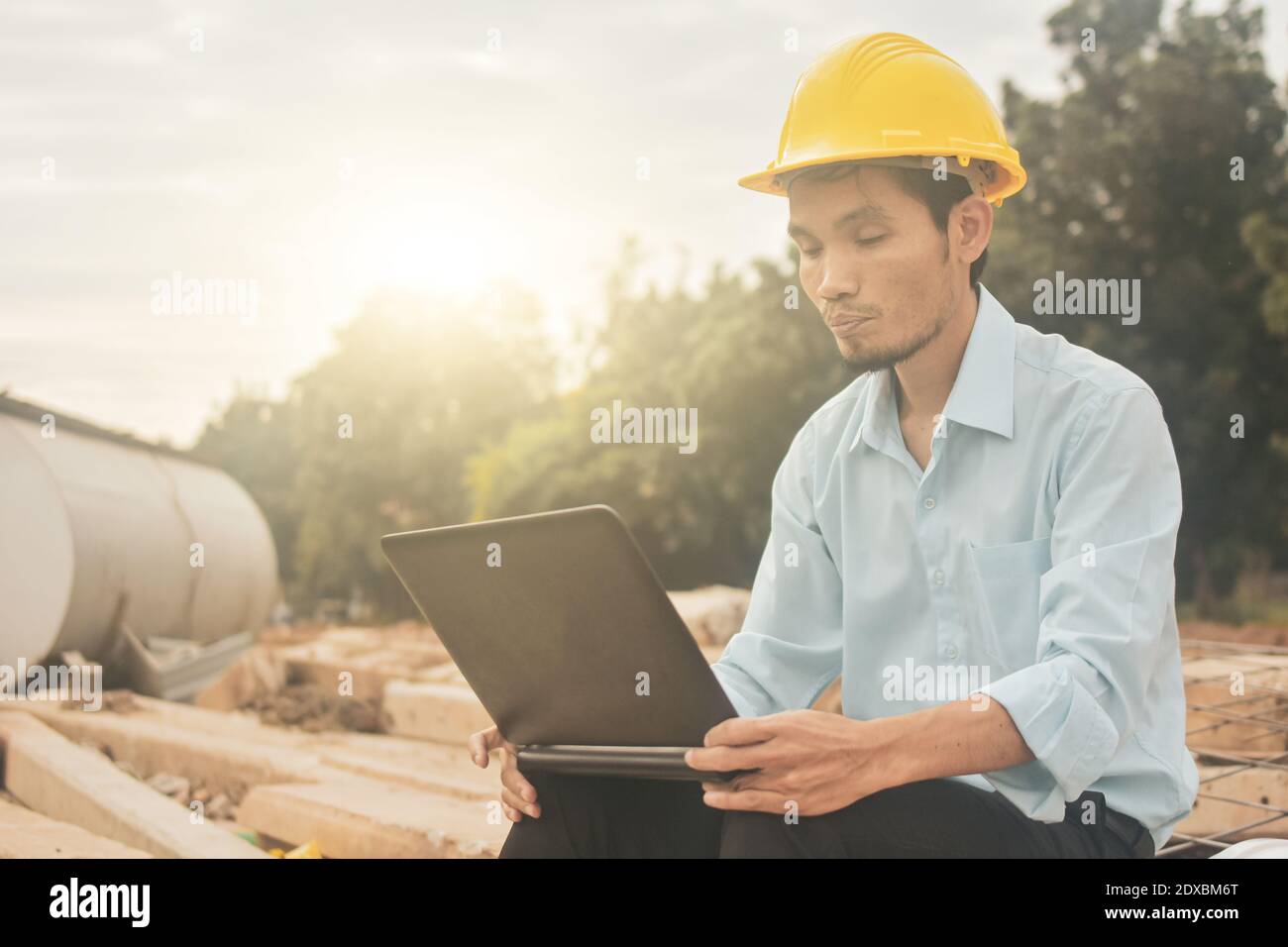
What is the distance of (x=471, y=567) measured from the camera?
2.15 meters

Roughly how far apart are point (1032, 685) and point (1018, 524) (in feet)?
1.61

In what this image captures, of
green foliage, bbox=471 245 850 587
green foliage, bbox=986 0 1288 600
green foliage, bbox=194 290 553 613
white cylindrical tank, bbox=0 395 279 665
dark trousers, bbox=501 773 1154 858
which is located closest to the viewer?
dark trousers, bbox=501 773 1154 858

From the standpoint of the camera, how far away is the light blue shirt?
2.05 m

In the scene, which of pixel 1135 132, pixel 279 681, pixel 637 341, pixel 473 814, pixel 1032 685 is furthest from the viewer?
pixel 637 341

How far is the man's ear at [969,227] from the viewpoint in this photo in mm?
2529

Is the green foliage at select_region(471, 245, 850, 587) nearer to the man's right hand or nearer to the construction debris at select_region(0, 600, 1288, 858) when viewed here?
the construction debris at select_region(0, 600, 1288, 858)

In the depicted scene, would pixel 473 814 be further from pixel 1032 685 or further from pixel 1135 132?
pixel 1135 132

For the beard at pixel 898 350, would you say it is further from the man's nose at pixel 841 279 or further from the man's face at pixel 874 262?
the man's nose at pixel 841 279

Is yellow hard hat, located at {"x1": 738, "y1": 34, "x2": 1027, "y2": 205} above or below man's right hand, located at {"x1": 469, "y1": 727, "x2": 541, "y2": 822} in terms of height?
above

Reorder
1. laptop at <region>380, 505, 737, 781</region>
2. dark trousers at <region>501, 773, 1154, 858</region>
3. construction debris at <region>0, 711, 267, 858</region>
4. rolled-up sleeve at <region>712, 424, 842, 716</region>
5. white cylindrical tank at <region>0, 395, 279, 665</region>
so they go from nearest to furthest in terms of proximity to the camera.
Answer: laptop at <region>380, 505, 737, 781</region>
dark trousers at <region>501, 773, 1154, 858</region>
rolled-up sleeve at <region>712, 424, 842, 716</region>
construction debris at <region>0, 711, 267, 858</region>
white cylindrical tank at <region>0, 395, 279, 665</region>

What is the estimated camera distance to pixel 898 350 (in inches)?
101

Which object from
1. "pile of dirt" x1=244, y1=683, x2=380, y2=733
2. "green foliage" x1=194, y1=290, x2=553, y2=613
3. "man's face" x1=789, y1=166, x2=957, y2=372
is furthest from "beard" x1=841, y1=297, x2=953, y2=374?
"green foliage" x1=194, y1=290, x2=553, y2=613

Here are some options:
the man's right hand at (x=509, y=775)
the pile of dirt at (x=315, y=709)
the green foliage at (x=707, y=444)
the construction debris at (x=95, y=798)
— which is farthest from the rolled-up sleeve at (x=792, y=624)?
the green foliage at (x=707, y=444)
